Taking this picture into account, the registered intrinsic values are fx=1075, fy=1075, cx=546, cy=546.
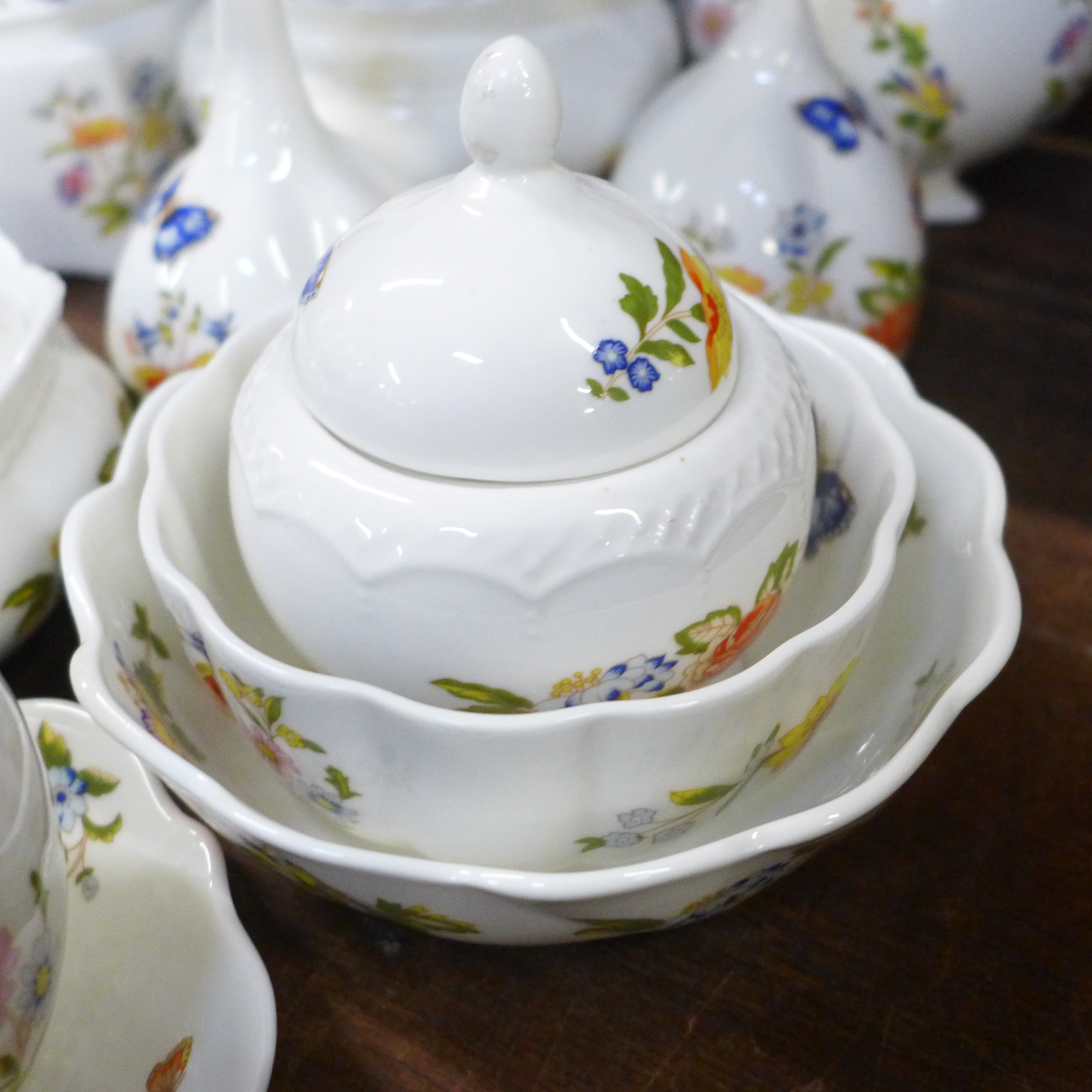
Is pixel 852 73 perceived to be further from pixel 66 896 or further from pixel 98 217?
pixel 66 896

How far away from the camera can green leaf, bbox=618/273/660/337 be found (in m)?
0.36

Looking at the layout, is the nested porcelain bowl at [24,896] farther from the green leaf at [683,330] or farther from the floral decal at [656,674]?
the green leaf at [683,330]

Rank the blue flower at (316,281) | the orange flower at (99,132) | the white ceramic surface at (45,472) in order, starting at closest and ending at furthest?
1. the blue flower at (316,281)
2. the white ceramic surface at (45,472)
3. the orange flower at (99,132)

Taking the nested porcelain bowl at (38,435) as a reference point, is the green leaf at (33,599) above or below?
below

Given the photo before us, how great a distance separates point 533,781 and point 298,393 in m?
0.16

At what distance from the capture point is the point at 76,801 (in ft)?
1.45

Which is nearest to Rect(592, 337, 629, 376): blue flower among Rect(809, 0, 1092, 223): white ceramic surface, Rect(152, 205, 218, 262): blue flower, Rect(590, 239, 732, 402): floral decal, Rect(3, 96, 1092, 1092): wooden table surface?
Rect(590, 239, 732, 402): floral decal

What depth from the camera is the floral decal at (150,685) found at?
0.40m

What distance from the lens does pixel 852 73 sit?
0.76 metres

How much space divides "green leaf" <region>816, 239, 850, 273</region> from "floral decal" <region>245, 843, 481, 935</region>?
0.44 metres

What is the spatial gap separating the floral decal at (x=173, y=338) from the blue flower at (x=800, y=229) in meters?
0.31

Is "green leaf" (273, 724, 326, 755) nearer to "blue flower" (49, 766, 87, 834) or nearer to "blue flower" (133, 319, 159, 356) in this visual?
"blue flower" (49, 766, 87, 834)

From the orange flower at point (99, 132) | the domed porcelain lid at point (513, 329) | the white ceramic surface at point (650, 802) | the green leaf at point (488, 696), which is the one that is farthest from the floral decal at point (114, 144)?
the green leaf at point (488, 696)

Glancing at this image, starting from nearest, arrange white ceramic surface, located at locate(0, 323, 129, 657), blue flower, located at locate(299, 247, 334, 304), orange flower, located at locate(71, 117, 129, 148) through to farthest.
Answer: blue flower, located at locate(299, 247, 334, 304)
white ceramic surface, located at locate(0, 323, 129, 657)
orange flower, located at locate(71, 117, 129, 148)
